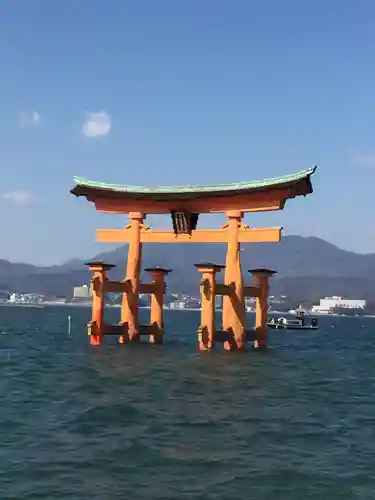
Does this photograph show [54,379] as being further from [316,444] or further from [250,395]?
[316,444]

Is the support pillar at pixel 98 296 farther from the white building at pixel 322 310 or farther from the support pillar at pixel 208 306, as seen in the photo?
the white building at pixel 322 310

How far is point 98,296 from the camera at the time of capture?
33969 mm

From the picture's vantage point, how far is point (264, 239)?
103ft

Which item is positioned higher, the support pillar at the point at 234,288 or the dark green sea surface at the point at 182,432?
the support pillar at the point at 234,288

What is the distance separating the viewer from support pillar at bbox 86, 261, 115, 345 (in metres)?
34.0

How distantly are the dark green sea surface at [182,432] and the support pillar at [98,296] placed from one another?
7046 mm

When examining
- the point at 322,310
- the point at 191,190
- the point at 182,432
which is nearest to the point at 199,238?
the point at 191,190

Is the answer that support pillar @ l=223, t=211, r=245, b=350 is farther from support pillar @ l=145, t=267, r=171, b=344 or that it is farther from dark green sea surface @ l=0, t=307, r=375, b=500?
dark green sea surface @ l=0, t=307, r=375, b=500

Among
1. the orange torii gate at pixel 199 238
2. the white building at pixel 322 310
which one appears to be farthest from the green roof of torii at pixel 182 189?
the white building at pixel 322 310

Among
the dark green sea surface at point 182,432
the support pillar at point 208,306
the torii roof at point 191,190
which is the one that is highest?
the torii roof at point 191,190

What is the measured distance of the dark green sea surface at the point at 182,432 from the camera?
437 inches

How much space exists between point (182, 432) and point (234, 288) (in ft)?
60.6

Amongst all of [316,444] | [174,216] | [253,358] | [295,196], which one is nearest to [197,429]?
[316,444]

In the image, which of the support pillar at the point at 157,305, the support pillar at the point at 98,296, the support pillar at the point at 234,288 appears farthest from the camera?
the support pillar at the point at 157,305
